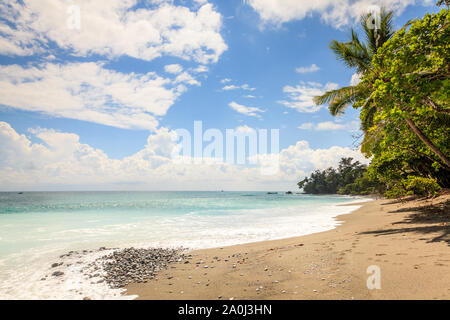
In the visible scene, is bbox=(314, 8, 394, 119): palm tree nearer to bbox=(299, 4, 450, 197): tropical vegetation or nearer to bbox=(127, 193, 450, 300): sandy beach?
bbox=(299, 4, 450, 197): tropical vegetation

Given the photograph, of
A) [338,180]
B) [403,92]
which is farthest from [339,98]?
[338,180]

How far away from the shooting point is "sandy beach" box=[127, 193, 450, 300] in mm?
3992

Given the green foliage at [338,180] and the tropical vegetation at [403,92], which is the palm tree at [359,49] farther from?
Answer: the green foliage at [338,180]

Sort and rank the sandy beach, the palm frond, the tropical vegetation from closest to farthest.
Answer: the sandy beach → the tropical vegetation → the palm frond

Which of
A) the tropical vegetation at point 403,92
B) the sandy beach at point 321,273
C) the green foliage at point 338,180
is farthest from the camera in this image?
the green foliage at point 338,180

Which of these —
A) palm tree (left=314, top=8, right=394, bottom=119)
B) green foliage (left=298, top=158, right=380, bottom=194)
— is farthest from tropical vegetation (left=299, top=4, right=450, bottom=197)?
green foliage (left=298, top=158, right=380, bottom=194)

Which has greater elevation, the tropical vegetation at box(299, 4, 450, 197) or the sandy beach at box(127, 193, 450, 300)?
the tropical vegetation at box(299, 4, 450, 197)

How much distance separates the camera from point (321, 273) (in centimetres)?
498

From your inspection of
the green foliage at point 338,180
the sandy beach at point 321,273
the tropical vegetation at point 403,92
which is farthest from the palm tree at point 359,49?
the green foliage at point 338,180

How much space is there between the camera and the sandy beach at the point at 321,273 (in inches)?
157

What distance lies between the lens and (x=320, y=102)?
47.2ft

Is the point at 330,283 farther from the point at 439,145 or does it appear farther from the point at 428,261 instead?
the point at 439,145
